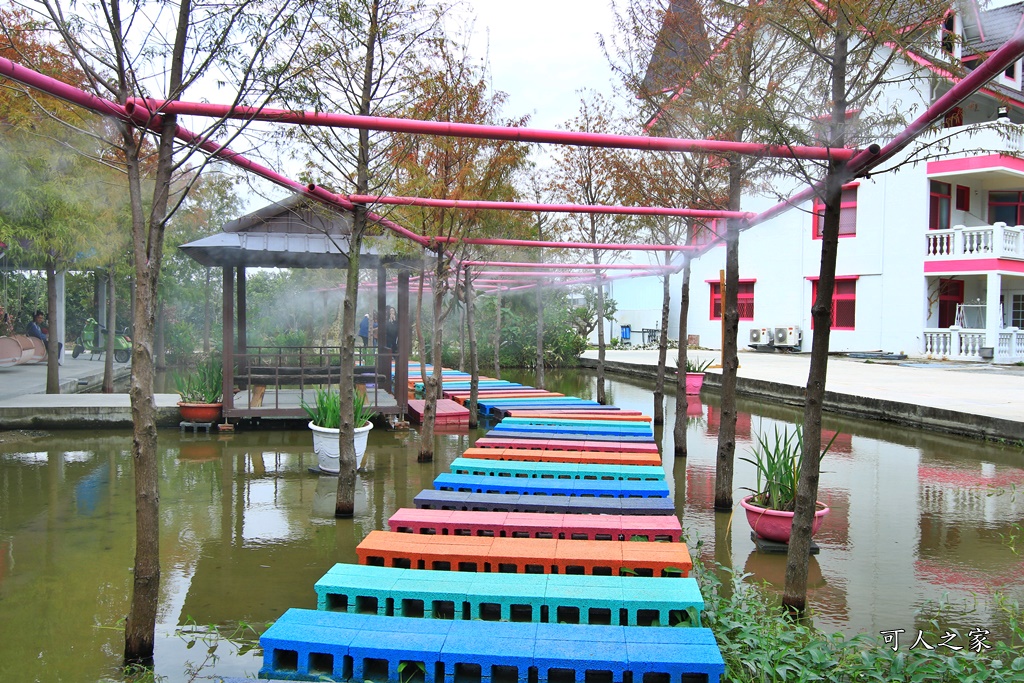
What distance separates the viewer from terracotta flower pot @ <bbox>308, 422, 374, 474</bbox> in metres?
8.65

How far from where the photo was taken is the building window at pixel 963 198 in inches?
984

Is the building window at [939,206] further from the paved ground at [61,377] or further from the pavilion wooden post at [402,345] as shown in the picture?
the paved ground at [61,377]

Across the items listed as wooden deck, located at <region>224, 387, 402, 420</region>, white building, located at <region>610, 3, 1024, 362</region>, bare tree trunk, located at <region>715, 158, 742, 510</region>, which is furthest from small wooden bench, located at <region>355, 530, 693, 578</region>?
white building, located at <region>610, 3, 1024, 362</region>

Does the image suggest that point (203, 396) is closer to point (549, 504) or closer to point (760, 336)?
point (549, 504)

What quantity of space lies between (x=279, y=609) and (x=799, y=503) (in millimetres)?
3173

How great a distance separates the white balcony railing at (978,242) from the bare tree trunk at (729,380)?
1925cm

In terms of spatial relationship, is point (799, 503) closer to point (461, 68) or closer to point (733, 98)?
point (733, 98)

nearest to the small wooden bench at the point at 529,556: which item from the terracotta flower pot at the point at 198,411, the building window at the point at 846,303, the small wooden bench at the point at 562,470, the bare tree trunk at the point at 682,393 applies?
the small wooden bench at the point at 562,470

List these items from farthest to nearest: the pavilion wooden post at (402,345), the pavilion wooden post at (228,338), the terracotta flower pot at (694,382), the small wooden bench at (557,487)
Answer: the terracotta flower pot at (694,382) → the pavilion wooden post at (402,345) → the pavilion wooden post at (228,338) → the small wooden bench at (557,487)

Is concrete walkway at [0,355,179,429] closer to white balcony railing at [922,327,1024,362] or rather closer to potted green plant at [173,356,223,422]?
potted green plant at [173,356,223,422]

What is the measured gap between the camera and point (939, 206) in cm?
2464

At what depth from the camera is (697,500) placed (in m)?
7.64

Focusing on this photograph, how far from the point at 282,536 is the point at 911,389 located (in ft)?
43.9

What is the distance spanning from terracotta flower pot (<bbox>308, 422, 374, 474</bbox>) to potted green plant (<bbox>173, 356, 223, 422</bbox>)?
3.63m
